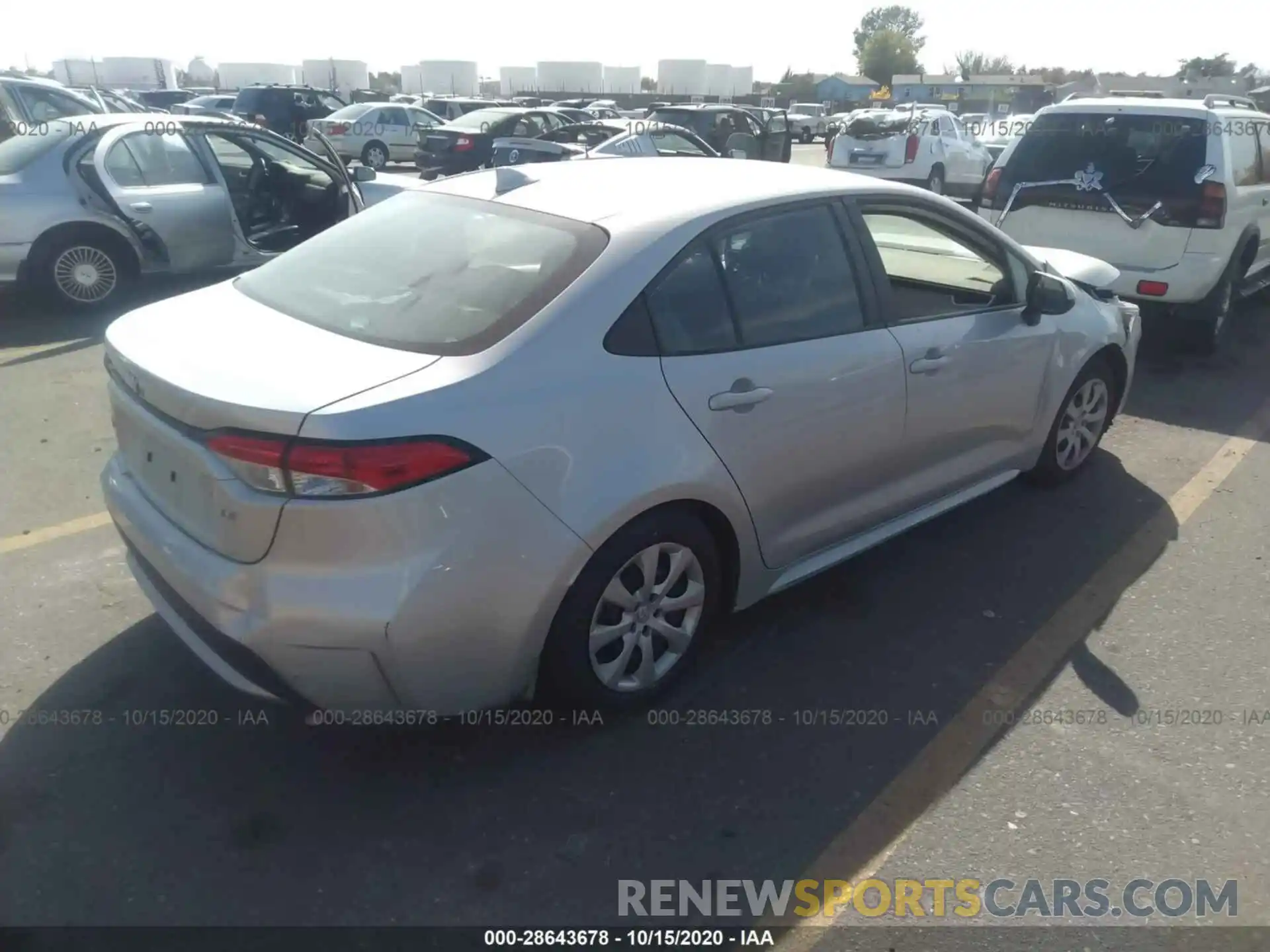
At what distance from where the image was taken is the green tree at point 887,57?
90.9 meters

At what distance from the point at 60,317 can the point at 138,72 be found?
48.1 metres

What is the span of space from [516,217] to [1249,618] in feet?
10.5

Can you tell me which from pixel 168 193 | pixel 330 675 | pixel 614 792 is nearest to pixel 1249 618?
pixel 614 792

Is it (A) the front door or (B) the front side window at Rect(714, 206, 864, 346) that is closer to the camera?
(B) the front side window at Rect(714, 206, 864, 346)

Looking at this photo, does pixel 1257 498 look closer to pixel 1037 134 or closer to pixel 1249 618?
pixel 1249 618

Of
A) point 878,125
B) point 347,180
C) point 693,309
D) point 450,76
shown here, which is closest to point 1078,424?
point 693,309

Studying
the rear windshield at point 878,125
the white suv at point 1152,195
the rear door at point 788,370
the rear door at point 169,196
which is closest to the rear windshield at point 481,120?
the rear windshield at point 878,125

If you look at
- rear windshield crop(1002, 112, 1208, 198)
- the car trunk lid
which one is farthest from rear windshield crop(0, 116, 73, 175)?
rear windshield crop(1002, 112, 1208, 198)

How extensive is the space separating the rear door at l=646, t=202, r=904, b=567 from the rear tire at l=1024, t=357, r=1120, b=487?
151cm

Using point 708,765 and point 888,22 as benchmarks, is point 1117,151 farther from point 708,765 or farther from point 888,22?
point 888,22

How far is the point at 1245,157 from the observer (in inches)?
295

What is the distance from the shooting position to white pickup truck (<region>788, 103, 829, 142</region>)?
1667 inches

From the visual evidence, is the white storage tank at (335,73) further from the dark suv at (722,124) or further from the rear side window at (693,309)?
the rear side window at (693,309)

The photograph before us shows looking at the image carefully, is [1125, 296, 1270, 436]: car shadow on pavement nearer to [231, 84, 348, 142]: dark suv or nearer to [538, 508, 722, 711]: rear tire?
[538, 508, 722, 711]: rear tire
